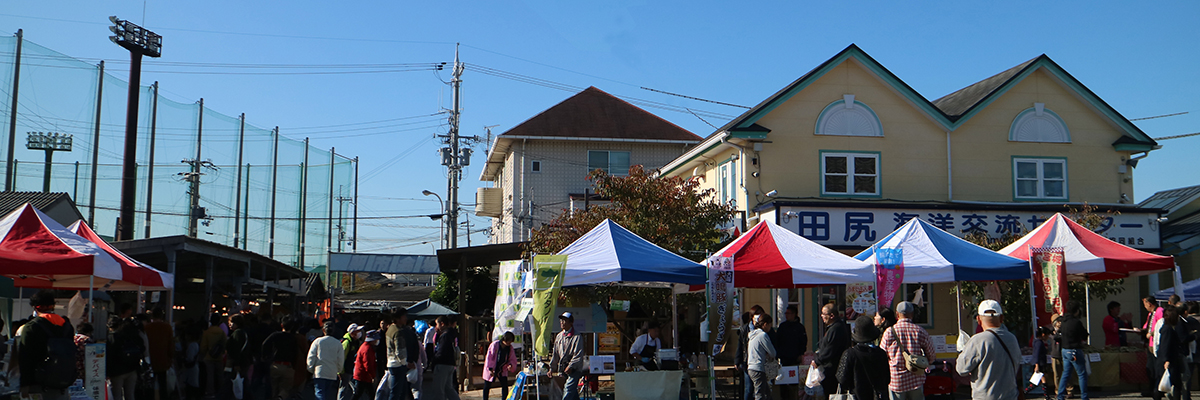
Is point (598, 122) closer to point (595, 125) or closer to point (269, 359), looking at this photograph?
point (595, 125)

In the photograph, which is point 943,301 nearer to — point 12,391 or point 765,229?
point 765,229

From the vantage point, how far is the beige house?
121ft

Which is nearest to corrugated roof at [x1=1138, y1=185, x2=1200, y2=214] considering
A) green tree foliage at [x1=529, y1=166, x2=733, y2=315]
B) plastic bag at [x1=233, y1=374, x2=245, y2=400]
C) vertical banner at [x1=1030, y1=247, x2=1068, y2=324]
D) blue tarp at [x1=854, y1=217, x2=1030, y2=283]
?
vertical banner at [x1=1030, y1=247, x2=1068, y2=324]

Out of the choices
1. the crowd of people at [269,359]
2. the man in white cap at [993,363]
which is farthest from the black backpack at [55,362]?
the man in white cap at [993,363]

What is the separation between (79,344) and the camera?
448 inches

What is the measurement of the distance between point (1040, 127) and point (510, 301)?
52.3ft

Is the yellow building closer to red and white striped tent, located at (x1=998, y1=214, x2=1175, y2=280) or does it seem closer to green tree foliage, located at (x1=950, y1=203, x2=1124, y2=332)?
green tree foliage, located at (x1=950, y1=203, x2=1124, y2=332)

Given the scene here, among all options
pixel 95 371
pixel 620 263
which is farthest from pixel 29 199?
pixel 620 263

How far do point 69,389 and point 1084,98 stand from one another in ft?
72.7

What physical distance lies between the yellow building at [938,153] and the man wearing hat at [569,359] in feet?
28.8

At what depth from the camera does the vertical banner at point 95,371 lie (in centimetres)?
1128

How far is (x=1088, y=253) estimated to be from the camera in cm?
1512

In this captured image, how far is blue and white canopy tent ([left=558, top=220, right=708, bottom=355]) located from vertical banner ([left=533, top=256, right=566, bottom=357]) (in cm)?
17

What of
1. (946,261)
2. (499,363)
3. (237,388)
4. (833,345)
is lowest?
(237,388)
